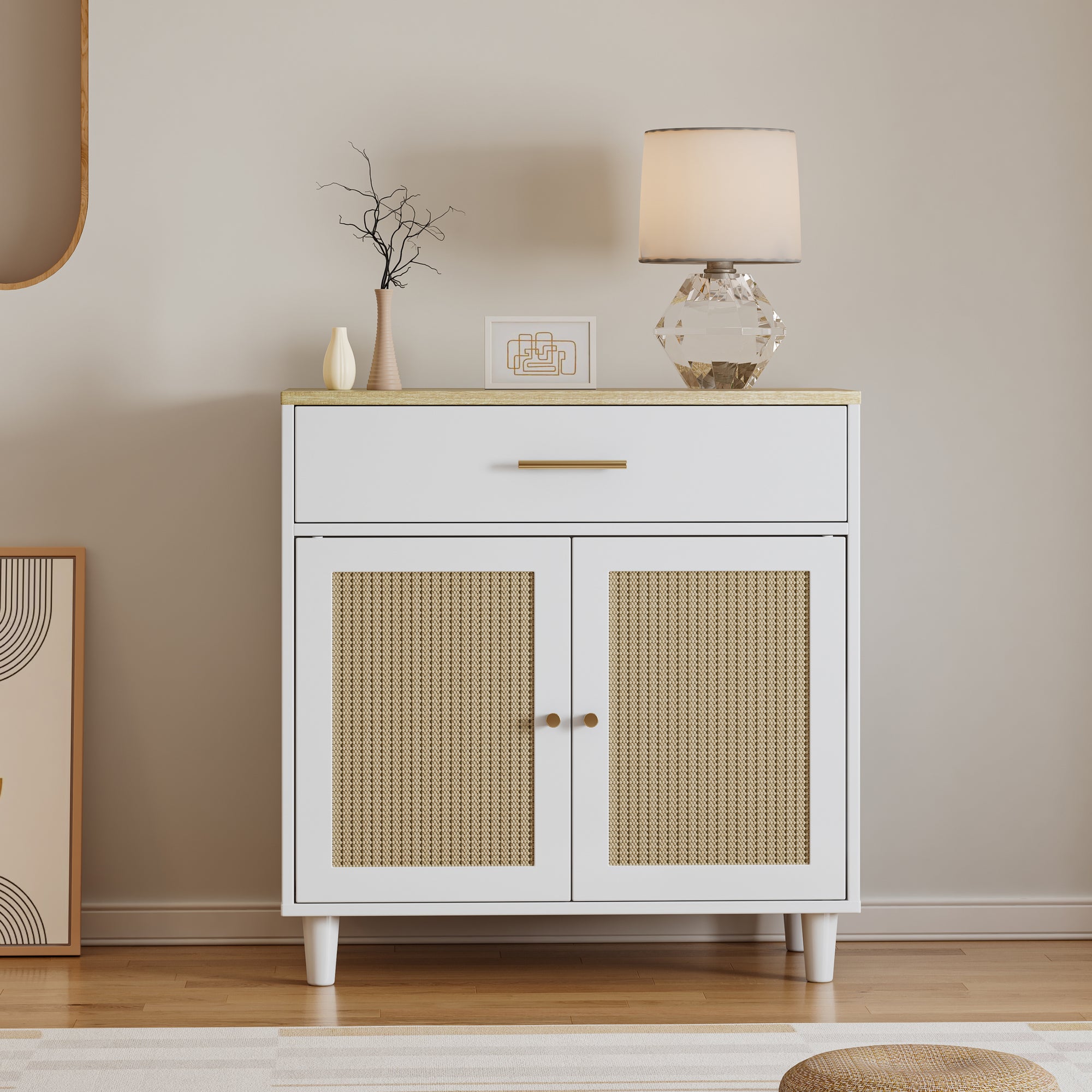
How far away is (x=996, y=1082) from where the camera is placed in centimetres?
125

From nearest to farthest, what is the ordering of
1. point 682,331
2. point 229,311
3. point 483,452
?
point 483,452 < point 682,331 < point 229,311

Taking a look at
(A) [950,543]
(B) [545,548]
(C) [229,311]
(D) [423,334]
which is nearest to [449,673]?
(B) [545,548]

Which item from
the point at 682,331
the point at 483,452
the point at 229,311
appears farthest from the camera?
the point at 229,311

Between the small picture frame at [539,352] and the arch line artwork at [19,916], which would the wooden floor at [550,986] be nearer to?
the arch line artwork at [19,916]

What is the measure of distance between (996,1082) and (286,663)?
49.8 inches

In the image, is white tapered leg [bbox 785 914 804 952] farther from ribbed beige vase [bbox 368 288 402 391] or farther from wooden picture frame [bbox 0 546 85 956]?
wooden picture frame [bbox 0 546 85 956]

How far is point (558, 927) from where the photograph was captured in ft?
8.10

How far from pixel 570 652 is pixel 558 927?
2.22ft

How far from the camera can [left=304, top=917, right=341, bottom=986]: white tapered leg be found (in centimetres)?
216

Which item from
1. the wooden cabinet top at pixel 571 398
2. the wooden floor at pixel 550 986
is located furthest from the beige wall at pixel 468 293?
the wooden cabinet top at pixel 571 398

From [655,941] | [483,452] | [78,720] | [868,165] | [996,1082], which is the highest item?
[868,165]

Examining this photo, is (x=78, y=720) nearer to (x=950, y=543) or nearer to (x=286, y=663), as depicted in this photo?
(x=286, y=663)

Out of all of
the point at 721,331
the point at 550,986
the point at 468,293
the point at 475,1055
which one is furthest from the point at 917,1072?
the point at 468,293

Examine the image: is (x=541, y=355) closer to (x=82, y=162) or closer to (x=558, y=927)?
(x=82, y=162)
